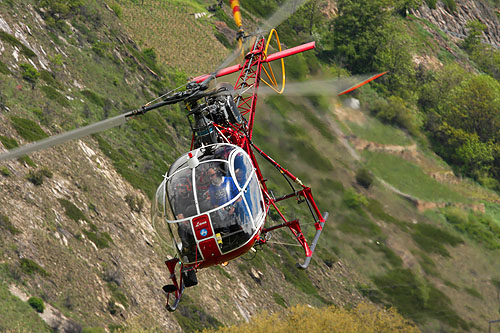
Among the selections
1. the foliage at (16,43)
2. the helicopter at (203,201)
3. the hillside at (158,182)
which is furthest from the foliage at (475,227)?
the helicopter at (203,201)

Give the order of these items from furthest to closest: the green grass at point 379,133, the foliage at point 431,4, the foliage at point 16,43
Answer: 1. the foliage at point 431,4
2. the green grass at point 379,133
3. the foliage at point 16,43

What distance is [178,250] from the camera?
1819cm

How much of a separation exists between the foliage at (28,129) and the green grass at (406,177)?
44.2m

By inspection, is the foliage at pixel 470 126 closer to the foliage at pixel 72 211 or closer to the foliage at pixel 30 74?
the foliage at pixel 30 74

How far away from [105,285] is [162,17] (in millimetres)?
53390

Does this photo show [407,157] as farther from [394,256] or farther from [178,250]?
[178,250]

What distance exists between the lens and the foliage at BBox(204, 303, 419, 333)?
45.0 meters

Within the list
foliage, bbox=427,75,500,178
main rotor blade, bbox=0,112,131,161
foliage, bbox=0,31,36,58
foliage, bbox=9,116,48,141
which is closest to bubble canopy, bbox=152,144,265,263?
main rotor blade, bbox=0,112,131,161

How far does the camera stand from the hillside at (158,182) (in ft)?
122

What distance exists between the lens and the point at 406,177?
260ft

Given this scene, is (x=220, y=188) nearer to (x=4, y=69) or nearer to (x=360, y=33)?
(x=4, y=69)

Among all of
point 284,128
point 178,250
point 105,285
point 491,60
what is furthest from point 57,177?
point 491,60

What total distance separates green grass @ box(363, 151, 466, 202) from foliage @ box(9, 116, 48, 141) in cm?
4417

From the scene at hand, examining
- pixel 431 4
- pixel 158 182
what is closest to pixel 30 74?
pixel 158 182
